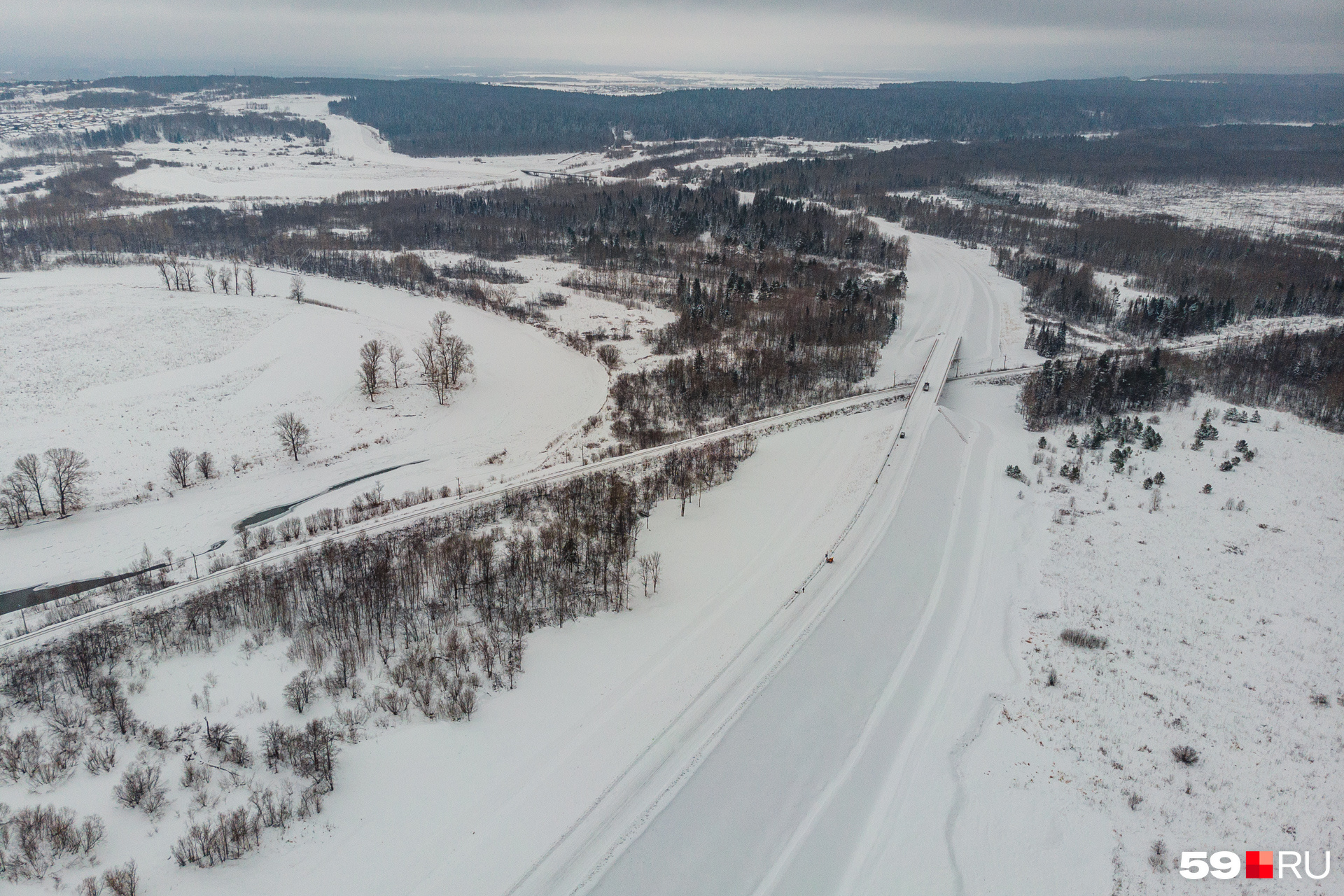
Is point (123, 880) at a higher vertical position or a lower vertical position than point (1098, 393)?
lower

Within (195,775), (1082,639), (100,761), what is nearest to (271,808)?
(195,775)

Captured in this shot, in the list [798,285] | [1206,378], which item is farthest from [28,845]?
[798,285]

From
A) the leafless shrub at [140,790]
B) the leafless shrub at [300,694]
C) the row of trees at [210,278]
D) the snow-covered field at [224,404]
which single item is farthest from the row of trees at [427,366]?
the leafless shrub at [140,790]

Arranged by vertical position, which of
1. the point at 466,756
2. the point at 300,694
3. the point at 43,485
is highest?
the point at 300,694

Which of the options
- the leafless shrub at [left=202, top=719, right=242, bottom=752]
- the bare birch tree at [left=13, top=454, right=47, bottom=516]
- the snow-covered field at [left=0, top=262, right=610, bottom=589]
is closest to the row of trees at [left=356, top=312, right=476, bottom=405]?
the snow-covered field at [left=0, top=262, right=610, bottom=589]

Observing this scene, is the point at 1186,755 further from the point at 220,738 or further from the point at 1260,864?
the point at 220,738

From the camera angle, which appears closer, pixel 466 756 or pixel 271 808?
pixel 271 808
